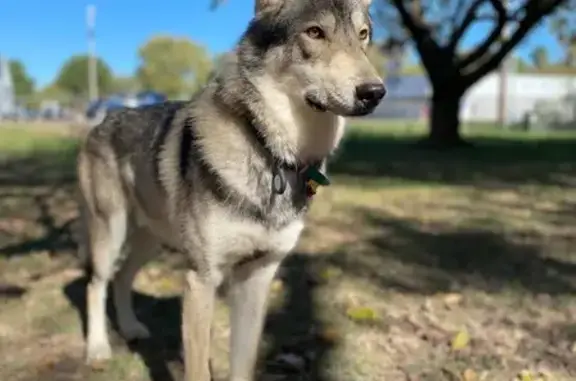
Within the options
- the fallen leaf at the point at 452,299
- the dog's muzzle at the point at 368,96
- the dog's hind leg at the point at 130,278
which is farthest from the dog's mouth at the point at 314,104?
the fallen leaf at the point at 452,299

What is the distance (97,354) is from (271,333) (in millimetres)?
1084

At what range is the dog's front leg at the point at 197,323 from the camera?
330 cm

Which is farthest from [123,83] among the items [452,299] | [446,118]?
[452,299]

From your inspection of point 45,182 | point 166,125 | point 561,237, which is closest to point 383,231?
point 561,237

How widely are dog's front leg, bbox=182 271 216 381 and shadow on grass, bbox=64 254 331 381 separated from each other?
2.27 feet

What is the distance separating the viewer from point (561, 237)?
7043 mm

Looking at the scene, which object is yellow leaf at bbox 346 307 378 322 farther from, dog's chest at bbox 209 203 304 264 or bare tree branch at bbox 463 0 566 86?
bare tree branch at bbox 463 0 566 86

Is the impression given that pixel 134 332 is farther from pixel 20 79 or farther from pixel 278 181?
pixel 20 79

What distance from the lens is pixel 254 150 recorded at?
3.34 meters

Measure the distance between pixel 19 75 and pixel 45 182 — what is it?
11110 cm

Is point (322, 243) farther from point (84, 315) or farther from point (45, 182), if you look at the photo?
point (45, 182)

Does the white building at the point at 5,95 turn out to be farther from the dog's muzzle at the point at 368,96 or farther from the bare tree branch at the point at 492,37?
the dog's muzzle at the point at 368,96

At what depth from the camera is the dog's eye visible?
313cm

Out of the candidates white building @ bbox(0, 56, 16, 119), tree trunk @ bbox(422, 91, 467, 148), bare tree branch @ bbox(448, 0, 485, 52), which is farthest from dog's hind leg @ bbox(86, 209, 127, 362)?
white building @ bbox(0, 56, 16, 119)
